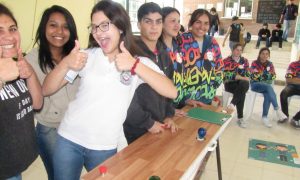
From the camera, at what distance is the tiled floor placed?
104 inches

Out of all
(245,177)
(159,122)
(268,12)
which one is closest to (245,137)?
(245,177)

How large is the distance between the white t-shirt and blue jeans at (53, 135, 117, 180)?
4 cm

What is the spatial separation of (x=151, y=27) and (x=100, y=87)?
27.6 inches

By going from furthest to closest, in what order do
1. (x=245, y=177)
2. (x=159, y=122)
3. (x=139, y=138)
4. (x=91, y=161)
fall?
(x=245, y=177), (x=159, y=122), (x=139, y=138), (x=91, y=161)

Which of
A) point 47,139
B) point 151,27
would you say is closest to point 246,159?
point 151,27

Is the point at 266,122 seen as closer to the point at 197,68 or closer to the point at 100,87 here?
the point at 197,68

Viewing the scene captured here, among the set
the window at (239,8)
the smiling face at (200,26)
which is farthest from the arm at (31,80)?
the window at (239,8)

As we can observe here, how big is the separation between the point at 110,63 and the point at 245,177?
2.09 metres

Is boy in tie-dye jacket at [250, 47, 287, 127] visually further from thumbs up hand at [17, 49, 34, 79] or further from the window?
the window

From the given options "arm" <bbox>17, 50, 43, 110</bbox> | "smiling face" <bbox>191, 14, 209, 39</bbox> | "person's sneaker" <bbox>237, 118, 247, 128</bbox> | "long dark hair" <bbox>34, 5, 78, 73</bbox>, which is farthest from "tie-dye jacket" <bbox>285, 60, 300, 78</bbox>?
"arm" <bbox>17, 50, 43, 110</bbox>

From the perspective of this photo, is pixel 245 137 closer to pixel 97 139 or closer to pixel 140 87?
pixel 140 87

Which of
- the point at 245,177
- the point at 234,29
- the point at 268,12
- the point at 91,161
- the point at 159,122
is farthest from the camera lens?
the point at 268,12

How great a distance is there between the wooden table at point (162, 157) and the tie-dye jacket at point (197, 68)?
1.97ft

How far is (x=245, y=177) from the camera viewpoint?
264cm
